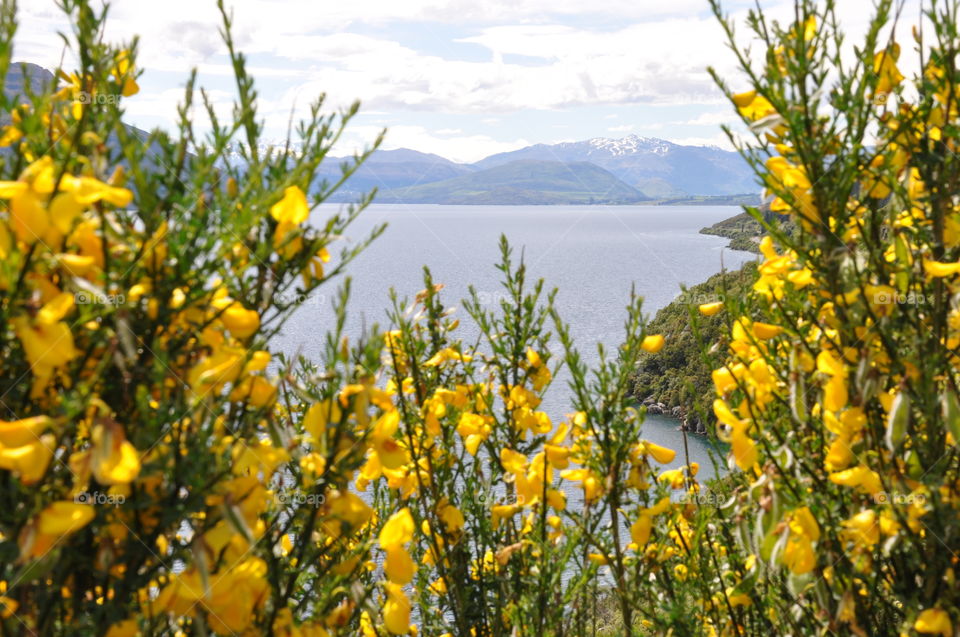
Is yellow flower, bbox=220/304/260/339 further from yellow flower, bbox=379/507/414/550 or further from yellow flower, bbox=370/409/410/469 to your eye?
yellow flower, bbox=379/507/414/550

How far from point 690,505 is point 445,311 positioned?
1.28 m

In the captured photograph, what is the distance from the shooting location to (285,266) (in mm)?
1538

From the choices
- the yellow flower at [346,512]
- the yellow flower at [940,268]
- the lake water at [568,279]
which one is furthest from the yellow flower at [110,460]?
the yellow flower at [940,268]

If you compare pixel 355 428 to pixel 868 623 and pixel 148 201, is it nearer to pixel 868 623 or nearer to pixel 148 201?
pixel 148 201

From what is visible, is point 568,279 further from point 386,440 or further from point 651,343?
point 386,440

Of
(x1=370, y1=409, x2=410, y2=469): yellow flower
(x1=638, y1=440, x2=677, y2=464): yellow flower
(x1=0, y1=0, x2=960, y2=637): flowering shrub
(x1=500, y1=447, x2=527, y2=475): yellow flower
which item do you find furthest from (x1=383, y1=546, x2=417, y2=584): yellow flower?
(x1=638, y1=440, x2=677, y2=464): yellow flower

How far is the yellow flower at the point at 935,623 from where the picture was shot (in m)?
1.57

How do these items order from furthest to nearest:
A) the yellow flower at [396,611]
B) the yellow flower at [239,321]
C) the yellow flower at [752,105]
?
the yellow flower at [752,105], the yellow flower at [396,611], the yellow flower at [239,321]

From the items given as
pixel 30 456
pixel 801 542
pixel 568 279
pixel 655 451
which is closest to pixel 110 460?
pixel 30 456

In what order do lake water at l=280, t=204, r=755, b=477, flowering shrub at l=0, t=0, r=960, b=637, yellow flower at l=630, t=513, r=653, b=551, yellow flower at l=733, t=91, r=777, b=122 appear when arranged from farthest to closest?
lake water at l=280, t=204, r=755, b=477, yellow flower at l=630, t=513, r=653, b=551, yellow flower at l=733, t=91, r=777, b=122, flowering shrub at l=0, t=0, r=960, b=637

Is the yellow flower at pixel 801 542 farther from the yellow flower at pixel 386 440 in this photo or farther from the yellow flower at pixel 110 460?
the yellow flower at pixel 110 460

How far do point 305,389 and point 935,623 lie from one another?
1.48 m

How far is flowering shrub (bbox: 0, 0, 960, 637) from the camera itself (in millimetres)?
1192

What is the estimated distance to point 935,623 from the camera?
5.16ft
